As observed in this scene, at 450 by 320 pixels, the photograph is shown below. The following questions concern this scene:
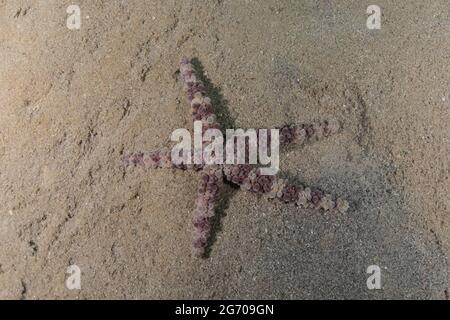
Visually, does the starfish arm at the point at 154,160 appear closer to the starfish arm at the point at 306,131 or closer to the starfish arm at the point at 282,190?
the starfish arm at the point at 282,190

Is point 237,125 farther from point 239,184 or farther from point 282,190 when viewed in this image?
point 282,190

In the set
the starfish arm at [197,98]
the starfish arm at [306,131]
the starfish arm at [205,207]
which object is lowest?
the starfish arm at [205,207]

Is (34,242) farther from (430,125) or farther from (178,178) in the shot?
(430,125)

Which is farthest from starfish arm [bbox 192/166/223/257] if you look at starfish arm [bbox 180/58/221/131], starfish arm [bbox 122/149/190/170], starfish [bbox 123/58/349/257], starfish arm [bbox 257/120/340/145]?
starfish arm [bbox 257/120/340/145]

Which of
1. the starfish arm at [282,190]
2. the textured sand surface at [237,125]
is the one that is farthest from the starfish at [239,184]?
the textured sand surface at [237,125]
